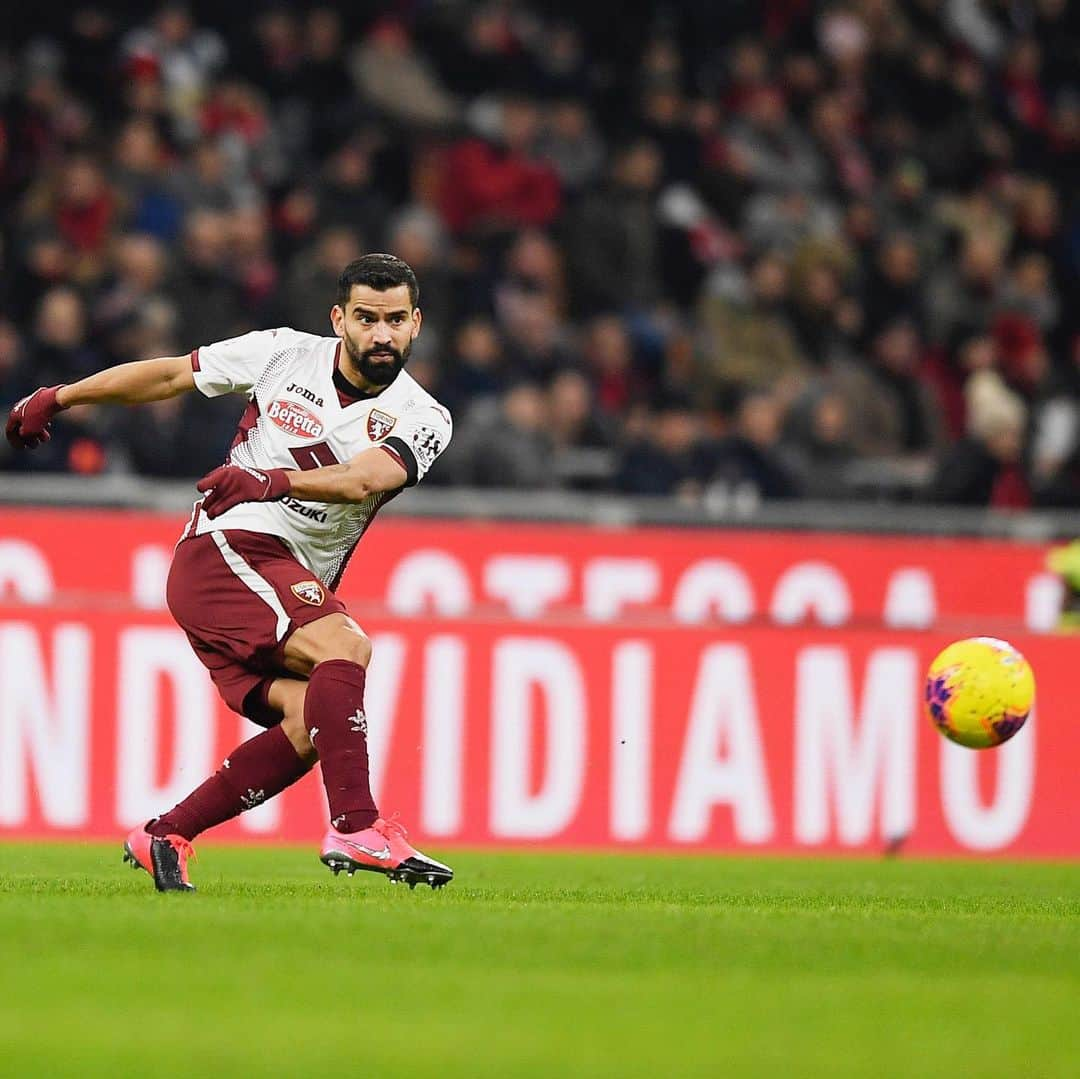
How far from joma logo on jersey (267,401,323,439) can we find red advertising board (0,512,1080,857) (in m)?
4.38

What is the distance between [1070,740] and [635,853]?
257cm

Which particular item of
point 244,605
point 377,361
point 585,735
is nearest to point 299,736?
point 244,605

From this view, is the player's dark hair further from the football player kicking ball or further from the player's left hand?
the player's left hand

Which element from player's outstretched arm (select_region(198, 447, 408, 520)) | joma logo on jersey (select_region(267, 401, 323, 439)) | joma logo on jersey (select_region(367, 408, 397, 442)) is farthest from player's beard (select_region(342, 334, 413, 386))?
player's outstretched arm (select_region(198, 447, 408, 520))

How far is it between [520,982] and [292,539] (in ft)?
9.06

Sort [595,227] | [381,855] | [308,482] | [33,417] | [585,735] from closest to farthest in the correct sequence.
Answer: [308,482] → [381,855] → [33,417] → [585,735] → [595,227]

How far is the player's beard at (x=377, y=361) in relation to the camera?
7.74 meters

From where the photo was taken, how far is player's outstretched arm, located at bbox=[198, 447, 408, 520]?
7.07m

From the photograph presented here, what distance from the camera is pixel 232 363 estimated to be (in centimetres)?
788

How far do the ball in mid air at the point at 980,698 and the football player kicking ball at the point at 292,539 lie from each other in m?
2.36

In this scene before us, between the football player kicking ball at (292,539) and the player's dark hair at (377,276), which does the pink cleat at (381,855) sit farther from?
the player's dark hair at (377,276)

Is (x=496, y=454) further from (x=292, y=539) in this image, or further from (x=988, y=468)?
(x=292, y=539)

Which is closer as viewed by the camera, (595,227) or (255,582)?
(255,582)

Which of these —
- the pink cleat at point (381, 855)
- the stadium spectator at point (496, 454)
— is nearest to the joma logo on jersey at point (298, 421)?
the pink cleat at point (381, 855)
